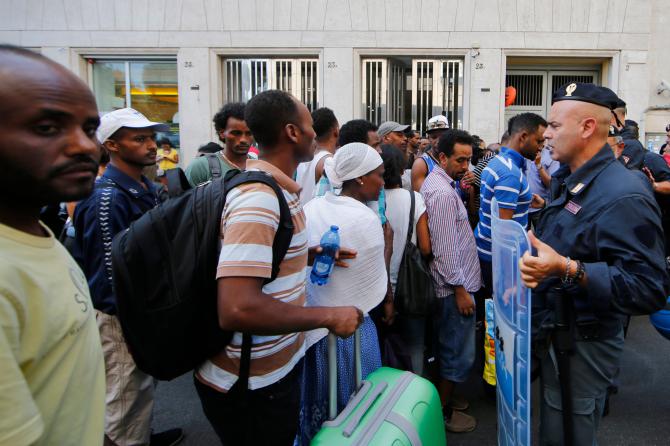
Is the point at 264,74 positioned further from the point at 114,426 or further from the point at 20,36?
the point at 114,426

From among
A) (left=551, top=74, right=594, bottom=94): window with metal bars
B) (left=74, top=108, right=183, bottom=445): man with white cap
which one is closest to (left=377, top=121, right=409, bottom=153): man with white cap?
(left=74, top=108, right=183, bottom=445): man with white cap

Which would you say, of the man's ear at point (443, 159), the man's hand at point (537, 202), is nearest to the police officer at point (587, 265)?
the man's ear at point (443, 159)

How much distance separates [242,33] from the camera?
995 centimetres

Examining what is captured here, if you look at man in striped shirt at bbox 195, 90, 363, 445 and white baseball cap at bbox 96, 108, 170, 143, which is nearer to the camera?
man in striped shirt at bbox 195, 90, 363, 445

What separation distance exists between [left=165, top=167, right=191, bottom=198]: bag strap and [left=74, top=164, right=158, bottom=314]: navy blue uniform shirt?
33.0 inches

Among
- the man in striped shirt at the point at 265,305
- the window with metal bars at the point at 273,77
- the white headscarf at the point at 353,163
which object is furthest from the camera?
the window with metal bars at the point at 273,77

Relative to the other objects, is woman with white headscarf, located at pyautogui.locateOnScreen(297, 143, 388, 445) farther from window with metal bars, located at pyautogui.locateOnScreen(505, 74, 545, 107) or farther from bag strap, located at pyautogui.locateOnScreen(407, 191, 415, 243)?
window with metal bars, located at pyautogui.locateOnScreen(505, 74, 545, 107)

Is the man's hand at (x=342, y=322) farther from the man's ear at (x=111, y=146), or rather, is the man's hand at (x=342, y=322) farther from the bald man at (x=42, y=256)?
the man's ear at (x=111, y=146)

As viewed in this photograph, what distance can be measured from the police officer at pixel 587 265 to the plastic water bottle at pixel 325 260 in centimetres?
79

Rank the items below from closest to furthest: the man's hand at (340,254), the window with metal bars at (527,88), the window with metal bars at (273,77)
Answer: the man's hand at (340,254), the window with metal bars at (273,77), the window with metal bars at (527,88)

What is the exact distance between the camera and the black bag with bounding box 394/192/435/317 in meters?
2.94

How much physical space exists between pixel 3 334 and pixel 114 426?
2.00 metres

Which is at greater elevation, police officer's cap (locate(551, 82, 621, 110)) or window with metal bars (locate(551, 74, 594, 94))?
window with metal bars (locate(551, 74, 594, 94))

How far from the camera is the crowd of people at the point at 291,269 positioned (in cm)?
87
